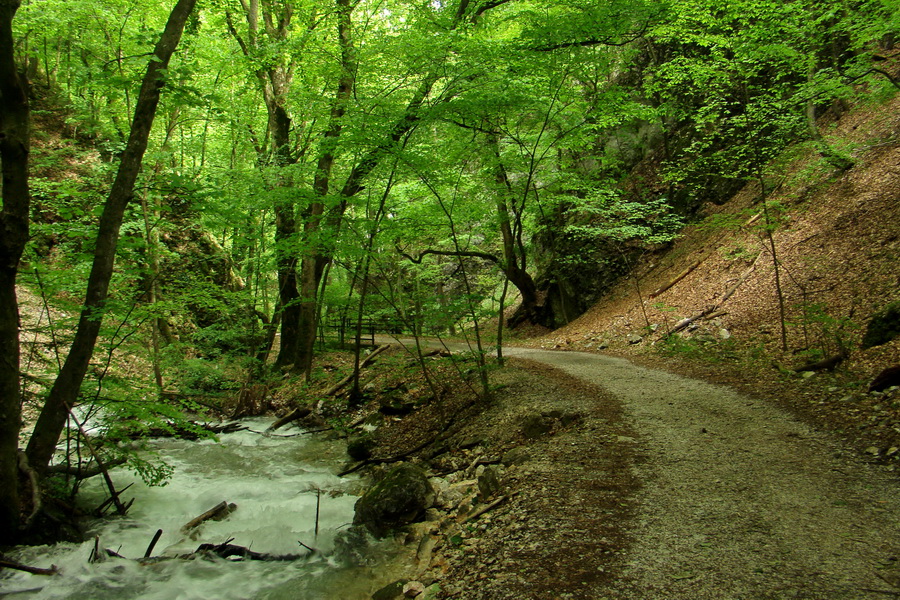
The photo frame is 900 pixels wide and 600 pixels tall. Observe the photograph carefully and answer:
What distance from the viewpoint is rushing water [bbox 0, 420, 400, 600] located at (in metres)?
4.24

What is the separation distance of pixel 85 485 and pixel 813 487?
8802mm

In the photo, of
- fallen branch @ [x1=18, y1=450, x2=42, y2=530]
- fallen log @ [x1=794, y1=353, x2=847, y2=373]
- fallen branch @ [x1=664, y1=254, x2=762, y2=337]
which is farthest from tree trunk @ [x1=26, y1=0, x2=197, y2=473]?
fallen branch @ [x1=664, y1=254, x2=762, y2=337]

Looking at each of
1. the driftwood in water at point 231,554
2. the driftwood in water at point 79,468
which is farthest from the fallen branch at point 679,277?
the driftwood in water at point 79,468

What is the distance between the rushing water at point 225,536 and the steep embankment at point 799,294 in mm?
5819

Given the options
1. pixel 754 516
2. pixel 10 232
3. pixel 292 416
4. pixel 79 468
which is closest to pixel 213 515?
pixel 79 468

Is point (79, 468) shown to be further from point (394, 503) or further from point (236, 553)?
point (394, 503)

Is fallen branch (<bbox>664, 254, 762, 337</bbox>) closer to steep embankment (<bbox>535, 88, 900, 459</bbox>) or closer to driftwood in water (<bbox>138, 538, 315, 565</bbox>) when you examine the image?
steep embankment (<bbox>535, 88, 900, 459</bbox>)

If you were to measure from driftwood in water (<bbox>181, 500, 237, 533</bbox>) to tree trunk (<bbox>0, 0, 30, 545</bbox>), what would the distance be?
172 centimetres

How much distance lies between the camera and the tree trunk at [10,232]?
13.0ft

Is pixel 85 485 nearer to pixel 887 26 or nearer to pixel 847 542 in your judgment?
pixel 847 542

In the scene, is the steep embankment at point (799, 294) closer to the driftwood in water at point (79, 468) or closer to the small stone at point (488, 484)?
the small stone at point (488, 484)

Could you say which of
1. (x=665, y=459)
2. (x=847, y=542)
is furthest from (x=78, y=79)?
(x=847, y=542)

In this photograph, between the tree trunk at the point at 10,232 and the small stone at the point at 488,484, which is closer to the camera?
the tree trunk at the point at 10,232

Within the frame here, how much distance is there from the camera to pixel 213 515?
19.2 ft
